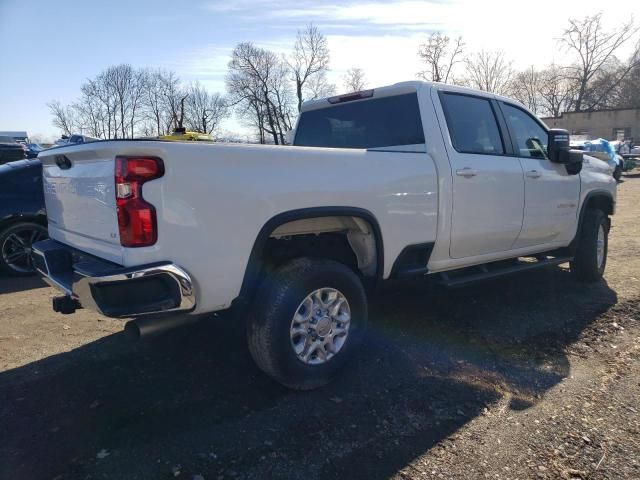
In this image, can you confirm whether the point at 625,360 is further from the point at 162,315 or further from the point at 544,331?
the point at 162,315

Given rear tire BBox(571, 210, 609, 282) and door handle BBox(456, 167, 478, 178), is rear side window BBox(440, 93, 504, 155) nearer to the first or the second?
door handle BBox(456, 167, 478, 178)

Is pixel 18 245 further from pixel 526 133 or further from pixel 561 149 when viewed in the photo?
pixel 561 149

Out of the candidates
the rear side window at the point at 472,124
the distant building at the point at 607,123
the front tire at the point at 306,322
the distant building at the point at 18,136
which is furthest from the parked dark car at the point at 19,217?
the distant building at the point at 607,123

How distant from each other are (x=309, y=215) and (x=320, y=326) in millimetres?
761

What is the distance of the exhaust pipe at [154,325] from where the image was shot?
262 cm

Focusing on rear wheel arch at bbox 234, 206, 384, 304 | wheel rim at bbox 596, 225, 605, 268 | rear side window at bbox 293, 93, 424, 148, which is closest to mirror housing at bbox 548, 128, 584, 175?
wheel rim at bbox 596, 225, 605, 268

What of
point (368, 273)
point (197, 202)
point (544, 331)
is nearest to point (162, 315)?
point (197, 202)

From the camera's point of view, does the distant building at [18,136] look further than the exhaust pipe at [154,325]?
Yes

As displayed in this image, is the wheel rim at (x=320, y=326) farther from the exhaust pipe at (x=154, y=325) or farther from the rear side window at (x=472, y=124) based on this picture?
the rear side window at (x=472, y=124)

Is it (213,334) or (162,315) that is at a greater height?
(162,315)

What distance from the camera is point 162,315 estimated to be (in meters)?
2.63

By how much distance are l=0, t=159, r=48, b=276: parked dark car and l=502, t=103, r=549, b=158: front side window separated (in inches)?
230

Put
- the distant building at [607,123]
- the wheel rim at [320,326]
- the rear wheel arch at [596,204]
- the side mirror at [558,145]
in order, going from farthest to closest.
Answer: the distant building at [607,123] < the rear wheel arch at [596,204] < the side mirror at [558,145] < the wheel rim at [320,326]

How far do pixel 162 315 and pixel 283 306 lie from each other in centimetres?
70
